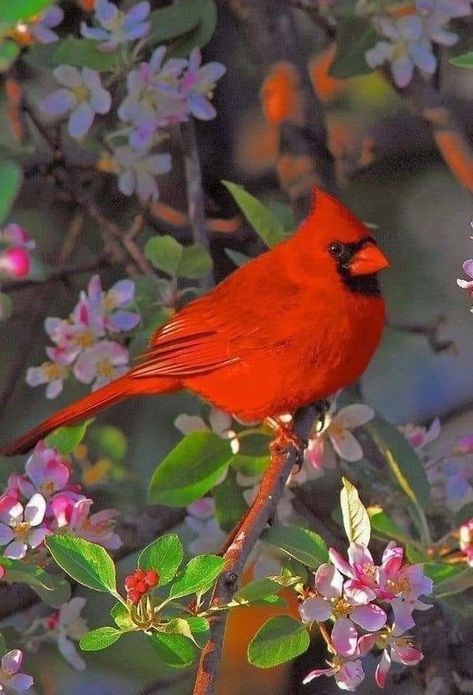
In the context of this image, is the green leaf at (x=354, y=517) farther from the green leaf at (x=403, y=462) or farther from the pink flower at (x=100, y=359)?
the pink flower at (x=100, y=359)

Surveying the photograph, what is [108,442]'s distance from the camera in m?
Result: 1.90

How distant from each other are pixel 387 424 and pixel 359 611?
20.8 inches

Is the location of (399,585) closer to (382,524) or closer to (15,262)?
(382,524)

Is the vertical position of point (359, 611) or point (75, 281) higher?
point (359, 611)

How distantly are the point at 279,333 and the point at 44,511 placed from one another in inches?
17.2

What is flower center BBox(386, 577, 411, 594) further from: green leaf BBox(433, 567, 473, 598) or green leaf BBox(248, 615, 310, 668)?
green leaf BBox(433, 567, 473, 598)

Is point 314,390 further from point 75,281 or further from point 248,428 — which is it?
point 75,281

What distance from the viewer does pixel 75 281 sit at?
A: 78.9 inches

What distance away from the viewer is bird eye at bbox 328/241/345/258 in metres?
1.46

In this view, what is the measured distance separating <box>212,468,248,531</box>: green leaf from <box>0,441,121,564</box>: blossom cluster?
0.22 metres

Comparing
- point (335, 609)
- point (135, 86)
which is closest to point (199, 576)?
point (335, 609)

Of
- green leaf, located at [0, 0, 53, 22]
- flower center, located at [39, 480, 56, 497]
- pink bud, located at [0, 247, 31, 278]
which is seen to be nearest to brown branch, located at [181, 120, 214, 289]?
pink bud, located at [0, 247, 31, 278]

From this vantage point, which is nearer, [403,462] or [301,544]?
[301,544]

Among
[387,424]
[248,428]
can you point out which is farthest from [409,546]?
[248,428]
